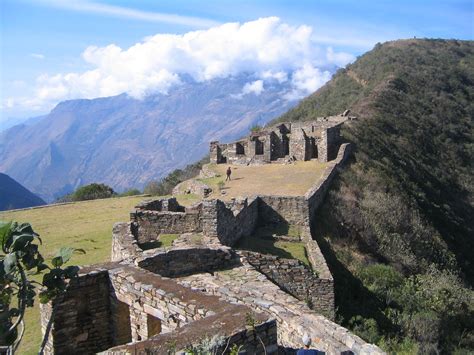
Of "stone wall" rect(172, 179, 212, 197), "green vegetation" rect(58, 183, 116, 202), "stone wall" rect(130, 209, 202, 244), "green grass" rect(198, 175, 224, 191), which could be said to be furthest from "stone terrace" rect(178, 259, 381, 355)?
"green vegetation" rect(58, 183, 116, 202)

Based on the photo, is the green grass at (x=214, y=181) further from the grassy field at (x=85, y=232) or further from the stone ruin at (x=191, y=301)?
the stone ruin at (x=191, y=301)

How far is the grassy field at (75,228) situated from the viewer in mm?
A: 11257

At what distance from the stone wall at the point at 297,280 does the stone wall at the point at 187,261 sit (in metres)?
0.58

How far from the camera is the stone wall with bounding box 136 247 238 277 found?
34.1 feet

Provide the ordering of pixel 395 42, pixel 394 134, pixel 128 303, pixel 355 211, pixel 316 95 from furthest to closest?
pixel 395 42
pixel 316 95
pixel 394 134
pixel 355 211
pixel 128 303

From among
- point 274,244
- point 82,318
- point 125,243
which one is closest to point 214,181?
point 274,244

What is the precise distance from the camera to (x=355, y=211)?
74.6 feet

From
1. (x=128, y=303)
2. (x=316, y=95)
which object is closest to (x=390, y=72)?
(x=316, y=95)

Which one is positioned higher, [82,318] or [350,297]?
[82,318]

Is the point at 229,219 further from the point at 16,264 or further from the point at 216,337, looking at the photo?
the point at 216,337

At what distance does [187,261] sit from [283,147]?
1005 inches

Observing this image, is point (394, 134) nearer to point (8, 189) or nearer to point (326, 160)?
point (326, 160)

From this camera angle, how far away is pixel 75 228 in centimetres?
2233

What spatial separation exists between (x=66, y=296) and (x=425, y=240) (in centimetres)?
1979
